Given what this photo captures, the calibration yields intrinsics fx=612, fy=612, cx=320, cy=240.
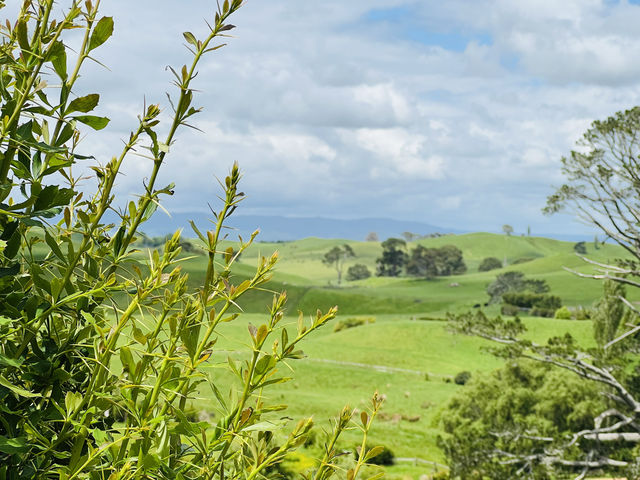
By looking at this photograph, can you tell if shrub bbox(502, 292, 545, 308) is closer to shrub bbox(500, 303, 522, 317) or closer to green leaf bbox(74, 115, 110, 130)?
shrub bbox(500, 303, 522, 317)

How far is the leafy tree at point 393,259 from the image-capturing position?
466 ft

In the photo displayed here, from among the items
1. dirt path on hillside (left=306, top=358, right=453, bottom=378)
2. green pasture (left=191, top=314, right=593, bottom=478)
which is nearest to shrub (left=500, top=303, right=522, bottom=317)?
green pasture (left=191, top=314, right=593, bottom=478)

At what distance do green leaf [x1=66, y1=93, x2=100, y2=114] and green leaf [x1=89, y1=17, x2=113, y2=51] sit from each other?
0.32 ft

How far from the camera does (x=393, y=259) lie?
14438 centimetres

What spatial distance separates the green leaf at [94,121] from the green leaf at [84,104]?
13 mm

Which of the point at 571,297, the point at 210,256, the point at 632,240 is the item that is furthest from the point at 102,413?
the point at 571,297

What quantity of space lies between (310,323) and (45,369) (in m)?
0.52

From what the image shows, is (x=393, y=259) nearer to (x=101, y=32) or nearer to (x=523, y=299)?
(x=523, y=299)

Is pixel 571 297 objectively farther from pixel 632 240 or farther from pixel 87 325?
pixel 87 325

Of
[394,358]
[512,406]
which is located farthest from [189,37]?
[394,358]

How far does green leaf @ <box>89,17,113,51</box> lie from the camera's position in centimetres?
114

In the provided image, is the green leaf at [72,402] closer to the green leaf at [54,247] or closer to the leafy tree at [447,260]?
the green leaf at [54,247]

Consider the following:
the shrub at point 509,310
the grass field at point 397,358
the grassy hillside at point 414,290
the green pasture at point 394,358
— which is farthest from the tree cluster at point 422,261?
the shrub at point 509,310

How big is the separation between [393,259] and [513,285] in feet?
143
